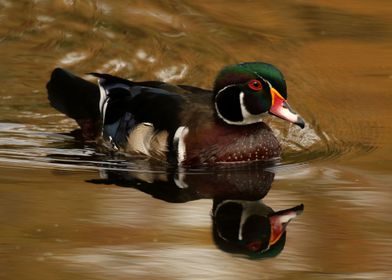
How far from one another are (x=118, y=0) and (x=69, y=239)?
6013mm

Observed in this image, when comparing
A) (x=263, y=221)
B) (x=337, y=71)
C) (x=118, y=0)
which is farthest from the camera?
(x=118, y=0)

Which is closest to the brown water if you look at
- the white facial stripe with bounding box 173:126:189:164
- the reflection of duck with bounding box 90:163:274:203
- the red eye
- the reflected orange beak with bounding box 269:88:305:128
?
the reflection of duck with bounding box 90:163:274:203

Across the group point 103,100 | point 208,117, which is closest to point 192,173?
point 208,117

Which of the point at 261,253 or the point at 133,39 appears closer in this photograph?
the point at 261,253

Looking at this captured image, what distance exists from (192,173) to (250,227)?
1.41 metres

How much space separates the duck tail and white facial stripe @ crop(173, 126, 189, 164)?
993 mm

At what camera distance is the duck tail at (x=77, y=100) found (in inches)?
332

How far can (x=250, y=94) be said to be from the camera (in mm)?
7586

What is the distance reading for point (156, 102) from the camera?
7.72 m

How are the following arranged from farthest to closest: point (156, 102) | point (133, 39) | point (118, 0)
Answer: point (118, 0), point (133, 39), point (156, 102)

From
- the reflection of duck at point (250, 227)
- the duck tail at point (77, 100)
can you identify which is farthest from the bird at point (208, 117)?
the reflection of duck at point (250, 227)

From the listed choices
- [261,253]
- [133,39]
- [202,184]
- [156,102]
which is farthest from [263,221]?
[133,39]

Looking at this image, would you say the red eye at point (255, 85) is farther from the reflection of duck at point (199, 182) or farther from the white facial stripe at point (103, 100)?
the white facial stripe at point (103, 100)

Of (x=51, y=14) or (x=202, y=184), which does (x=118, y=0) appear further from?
(x=202, y=184)
